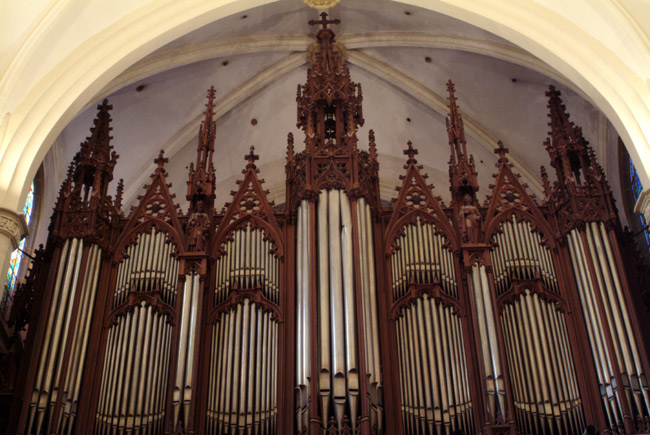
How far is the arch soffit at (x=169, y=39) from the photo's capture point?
10.8m

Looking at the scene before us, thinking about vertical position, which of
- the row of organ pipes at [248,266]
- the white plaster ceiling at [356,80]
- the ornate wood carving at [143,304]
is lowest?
the ornate wood carving at [143,304]

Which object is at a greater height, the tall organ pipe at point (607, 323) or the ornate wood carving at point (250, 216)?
the ornate wood carving at point (250, 216)

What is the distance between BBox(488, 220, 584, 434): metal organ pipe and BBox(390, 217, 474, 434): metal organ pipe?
486mm

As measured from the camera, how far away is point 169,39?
12633 mm

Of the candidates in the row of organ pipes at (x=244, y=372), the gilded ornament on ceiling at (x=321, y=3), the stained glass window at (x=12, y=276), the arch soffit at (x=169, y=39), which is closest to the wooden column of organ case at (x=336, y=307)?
the row of organ pipes at (x=244, y=372)

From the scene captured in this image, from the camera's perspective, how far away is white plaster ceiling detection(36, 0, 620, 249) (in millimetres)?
15023

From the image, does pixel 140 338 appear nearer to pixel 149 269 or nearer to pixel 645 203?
pixel 149 269

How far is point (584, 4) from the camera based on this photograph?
1152cm

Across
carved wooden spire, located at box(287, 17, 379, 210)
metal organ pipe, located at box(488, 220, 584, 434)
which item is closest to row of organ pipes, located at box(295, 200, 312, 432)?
carved wooden spire, located at box(287, 17, 379, 210)

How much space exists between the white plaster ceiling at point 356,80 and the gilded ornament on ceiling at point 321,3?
313 mm

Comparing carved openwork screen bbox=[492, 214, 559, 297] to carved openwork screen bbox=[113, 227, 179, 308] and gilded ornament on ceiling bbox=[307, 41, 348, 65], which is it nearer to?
carved openwork screen bbox=[113, 227, 179, 308]

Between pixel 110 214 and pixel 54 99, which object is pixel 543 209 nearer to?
pixel 110 214

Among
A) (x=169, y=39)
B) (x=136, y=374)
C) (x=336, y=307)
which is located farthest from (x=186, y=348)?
(x=169, y=39)

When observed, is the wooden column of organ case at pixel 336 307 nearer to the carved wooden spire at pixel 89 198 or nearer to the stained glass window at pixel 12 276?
the carved wooden spire at pixel 89 198
